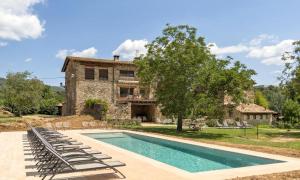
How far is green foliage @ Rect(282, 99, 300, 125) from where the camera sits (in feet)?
112

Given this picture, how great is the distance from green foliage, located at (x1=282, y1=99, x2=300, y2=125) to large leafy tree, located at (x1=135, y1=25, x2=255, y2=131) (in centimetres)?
1675

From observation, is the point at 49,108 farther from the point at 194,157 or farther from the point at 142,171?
the point at 142,171

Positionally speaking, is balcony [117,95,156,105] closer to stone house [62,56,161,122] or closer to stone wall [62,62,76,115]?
stone house [62,56,161,122]

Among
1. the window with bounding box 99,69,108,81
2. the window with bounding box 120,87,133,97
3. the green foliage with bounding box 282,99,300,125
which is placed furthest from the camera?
the window with bounding box 120,87,133,97

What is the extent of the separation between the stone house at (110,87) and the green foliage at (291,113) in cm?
1455

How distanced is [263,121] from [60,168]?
37.7 metres

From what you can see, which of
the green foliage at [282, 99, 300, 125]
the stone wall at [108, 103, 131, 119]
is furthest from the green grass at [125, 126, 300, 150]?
the stone wall at [108, 103, 131, 119]

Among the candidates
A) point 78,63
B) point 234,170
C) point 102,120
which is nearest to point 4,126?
point 102,120

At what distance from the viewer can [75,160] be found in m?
7.46

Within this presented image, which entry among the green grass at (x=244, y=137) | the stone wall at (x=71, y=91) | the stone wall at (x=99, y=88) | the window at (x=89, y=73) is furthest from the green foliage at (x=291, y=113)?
the stone wall at (x=71, y=91)

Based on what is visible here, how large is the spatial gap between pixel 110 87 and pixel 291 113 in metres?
20.8

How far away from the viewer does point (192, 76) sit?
2161 centimetres

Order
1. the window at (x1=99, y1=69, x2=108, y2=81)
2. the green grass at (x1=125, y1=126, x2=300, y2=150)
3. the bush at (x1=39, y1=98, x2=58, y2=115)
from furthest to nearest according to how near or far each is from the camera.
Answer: the bush at (x1=39, y1=98, x2=58, y2=115), the window at (x1=99, y1=69, x2=108, y2=81), the green grass at (x1=125, y1=126, x2=300, y2=150)

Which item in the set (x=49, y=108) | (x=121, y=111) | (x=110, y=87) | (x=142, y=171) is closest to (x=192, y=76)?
(x=142, y=171)
